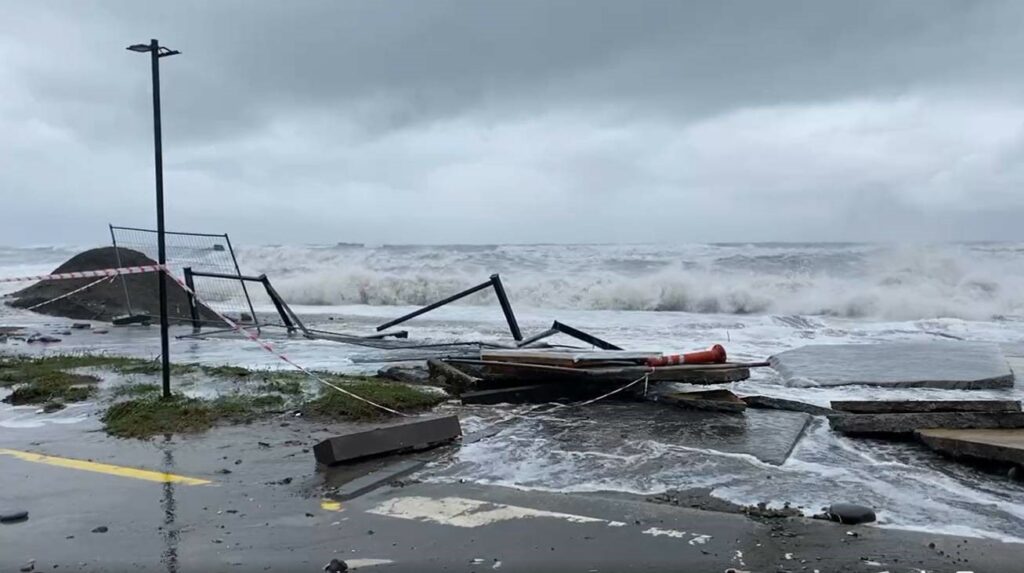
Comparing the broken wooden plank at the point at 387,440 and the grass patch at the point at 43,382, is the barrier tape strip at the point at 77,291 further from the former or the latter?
the broken wooden plank at the point at 387,440

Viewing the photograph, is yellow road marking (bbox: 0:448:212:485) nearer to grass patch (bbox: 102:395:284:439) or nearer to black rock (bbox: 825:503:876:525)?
grass patch (bbox: 102:395:284:439)

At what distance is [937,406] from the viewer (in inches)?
258

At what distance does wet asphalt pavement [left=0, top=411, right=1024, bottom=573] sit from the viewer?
3.83 meters

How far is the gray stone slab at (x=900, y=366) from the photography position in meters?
9.30

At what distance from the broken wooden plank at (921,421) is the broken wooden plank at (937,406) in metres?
0.13

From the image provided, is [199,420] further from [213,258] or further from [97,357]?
[213,258]

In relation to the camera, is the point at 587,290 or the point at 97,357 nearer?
the point at 97,357

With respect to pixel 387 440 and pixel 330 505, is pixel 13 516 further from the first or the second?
pixel 387 440

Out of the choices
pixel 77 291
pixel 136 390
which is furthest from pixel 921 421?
pixel 77 291

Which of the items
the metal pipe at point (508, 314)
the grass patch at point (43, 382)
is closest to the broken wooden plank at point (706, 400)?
the metal pipe at point (508, 314)

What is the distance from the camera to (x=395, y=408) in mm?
7434

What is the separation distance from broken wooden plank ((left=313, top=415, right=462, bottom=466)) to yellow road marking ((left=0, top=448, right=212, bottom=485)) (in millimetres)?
835

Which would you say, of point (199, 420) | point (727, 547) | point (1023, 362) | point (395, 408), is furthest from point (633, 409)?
point (1023, 362)

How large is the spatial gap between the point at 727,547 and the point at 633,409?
3.59 m
